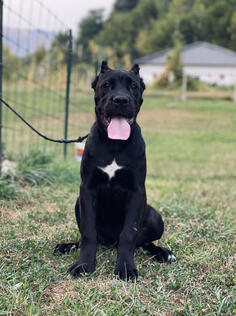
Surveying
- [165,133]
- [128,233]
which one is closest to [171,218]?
[128,233]

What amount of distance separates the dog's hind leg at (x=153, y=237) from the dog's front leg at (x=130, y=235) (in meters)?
0.28

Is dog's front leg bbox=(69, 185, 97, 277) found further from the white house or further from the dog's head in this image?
the white house

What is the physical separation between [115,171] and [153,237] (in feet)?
2.36

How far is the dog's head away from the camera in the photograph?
114 inches

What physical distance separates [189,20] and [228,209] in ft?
176

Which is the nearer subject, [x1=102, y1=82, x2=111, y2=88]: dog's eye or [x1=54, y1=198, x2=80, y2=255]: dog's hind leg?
[x1=102, y1=82, x2=111, y2=88]: dog's eye

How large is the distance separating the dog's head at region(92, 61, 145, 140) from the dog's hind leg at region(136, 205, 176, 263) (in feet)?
2.56

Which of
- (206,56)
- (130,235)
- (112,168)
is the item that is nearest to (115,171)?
(112,168)

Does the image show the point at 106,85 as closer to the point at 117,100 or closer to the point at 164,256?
the point at 117,100

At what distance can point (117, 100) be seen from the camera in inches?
113

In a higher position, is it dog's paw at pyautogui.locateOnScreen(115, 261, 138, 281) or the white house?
the white house

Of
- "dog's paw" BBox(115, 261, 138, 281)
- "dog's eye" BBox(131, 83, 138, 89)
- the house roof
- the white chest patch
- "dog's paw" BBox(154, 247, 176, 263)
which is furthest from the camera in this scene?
the house roof

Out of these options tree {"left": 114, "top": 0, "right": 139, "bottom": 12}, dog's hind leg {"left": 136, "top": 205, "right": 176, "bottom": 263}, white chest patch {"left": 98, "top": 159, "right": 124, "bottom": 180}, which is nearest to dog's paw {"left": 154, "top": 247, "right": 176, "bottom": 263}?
dog's hind leg {"left": 136, "top": 205, "right": 176, "bottom": 263}

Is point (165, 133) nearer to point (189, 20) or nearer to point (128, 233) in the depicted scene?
point (128, 233)
